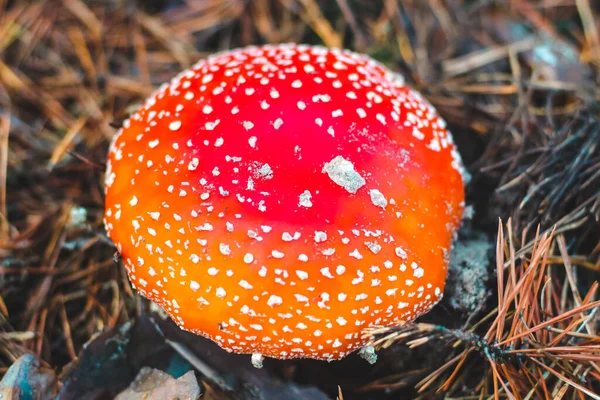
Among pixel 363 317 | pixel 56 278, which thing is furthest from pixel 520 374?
pixel 56 278

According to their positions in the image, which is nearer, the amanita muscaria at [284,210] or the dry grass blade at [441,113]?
the amanita muscaria at [284,210]

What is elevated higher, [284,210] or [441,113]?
[284,210]

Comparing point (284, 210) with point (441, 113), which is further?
point (441, 113)

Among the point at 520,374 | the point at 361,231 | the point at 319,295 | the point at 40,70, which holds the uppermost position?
the point at 40,70

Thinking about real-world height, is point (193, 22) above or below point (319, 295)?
above

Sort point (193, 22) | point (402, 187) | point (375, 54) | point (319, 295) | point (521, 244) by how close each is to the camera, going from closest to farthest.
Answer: point (319, 295) < point (402, 187) < point (521, 244) < point (375, 54) < point (193, 22)

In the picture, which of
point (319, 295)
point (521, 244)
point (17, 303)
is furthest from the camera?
point (17, 303)

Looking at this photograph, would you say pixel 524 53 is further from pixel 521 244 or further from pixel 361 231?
pixel 361 231

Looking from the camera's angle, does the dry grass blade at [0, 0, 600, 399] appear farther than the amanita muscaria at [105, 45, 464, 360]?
Yes
